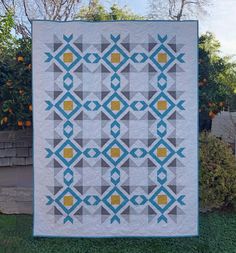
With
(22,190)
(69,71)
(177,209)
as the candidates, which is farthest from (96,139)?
(22,190)

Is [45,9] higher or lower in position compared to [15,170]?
higher

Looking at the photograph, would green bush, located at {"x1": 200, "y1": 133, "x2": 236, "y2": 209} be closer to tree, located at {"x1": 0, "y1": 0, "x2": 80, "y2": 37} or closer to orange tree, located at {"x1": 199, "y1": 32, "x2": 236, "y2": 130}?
orange tree, located at {"x1": 199, "y1": 32, "x2": 236, "y2": 130}

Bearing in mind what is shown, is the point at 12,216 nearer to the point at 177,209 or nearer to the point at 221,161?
the point at 177,209

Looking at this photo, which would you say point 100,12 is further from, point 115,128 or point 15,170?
point 115,128

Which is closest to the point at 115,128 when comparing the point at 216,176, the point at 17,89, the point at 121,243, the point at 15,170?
the point at 121,243

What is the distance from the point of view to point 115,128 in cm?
402

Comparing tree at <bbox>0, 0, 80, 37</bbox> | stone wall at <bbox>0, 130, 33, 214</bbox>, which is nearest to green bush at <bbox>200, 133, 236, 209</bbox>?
stone wall at <bbox>0, 130, 33, 214</bbox>

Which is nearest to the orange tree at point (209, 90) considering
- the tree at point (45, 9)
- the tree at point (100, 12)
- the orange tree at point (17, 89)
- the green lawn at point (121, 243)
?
the green lawn at point (121, 243)

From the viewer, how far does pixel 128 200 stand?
13.3 feet

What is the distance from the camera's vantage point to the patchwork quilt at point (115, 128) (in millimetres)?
3980

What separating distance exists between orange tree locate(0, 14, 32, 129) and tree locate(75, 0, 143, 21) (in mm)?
3150

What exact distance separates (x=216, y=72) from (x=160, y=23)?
63.3 inches

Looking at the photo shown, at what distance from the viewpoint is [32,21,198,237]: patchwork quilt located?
3.98 m

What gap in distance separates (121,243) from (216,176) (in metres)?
1.36
